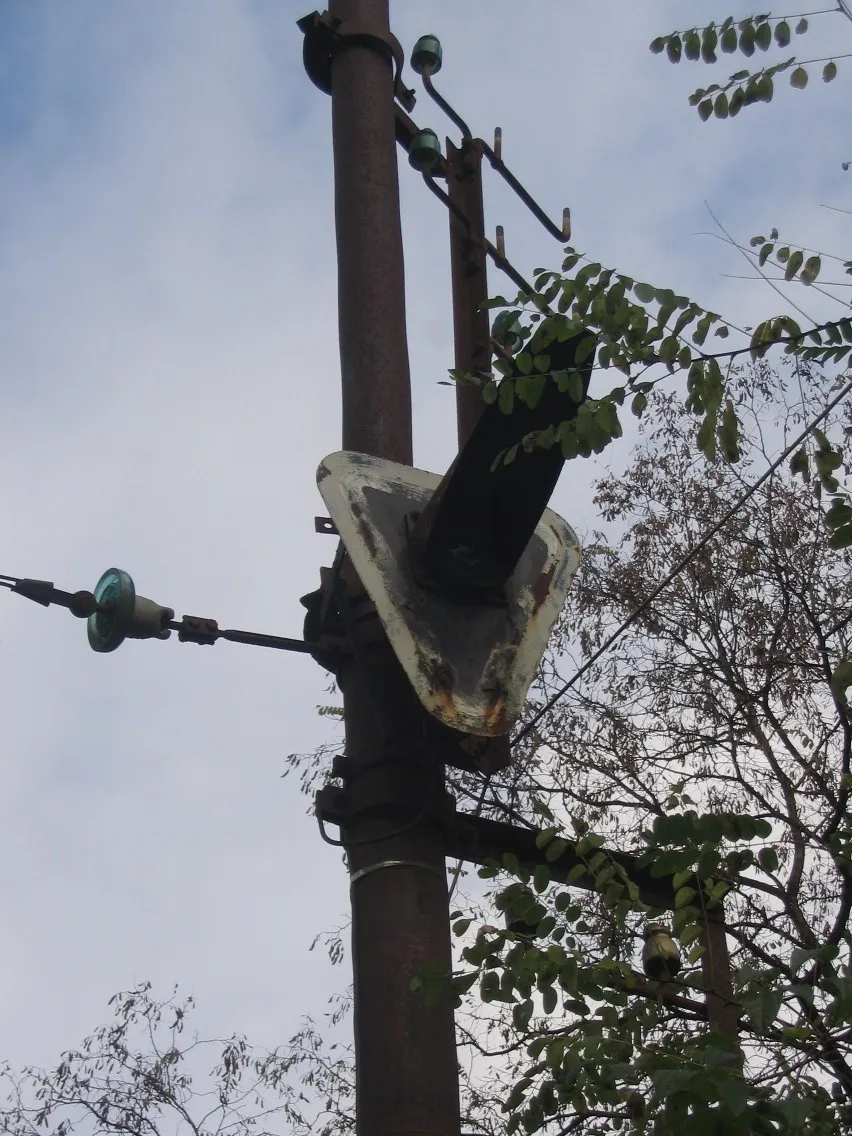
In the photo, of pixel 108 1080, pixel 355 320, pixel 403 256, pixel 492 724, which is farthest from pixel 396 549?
pixel 108 1080

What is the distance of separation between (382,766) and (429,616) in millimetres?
433

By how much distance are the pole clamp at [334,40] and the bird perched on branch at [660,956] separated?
324 centimetres

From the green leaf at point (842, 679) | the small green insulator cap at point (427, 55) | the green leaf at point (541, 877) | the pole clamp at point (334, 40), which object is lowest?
the green leaf at point (541, 877)

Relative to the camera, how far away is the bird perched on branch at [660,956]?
4.22m

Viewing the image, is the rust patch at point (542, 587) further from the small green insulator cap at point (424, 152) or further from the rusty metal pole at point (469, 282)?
the small green insulator cap at point (424, 152)

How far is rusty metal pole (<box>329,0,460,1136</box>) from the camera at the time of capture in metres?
3.45

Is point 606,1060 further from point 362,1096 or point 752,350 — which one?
point 752,350

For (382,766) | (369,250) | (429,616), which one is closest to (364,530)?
(429,616)

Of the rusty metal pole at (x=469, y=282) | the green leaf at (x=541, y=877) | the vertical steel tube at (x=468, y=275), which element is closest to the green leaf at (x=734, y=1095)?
the green leaf at (x=541, y=877)

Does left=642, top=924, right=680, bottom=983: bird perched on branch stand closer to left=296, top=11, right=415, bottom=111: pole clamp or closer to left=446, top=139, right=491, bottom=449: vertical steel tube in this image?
left=446, top=139, right=491, bottom=449: vertical steel tube

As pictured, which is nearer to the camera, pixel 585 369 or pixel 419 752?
pixel 585 369

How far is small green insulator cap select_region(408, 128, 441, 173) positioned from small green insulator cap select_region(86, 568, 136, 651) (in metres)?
2.18

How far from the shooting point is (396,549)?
404cm

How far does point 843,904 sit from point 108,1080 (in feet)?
20.5
